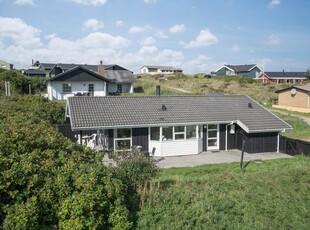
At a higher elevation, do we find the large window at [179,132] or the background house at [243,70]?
the background house at [243,70]

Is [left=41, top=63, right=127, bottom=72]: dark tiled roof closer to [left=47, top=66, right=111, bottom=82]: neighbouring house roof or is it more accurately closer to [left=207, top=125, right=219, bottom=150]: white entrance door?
[left=47, top=66, right=111, bottom=82]: neighbouring house roof

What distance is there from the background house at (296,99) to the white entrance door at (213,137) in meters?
21.9

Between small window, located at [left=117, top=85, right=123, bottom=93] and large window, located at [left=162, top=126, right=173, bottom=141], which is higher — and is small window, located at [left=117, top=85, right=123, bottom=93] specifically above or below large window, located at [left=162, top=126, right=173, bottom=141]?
above

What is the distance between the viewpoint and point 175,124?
63.5 feet

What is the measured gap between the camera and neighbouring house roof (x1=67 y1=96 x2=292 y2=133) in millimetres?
18625

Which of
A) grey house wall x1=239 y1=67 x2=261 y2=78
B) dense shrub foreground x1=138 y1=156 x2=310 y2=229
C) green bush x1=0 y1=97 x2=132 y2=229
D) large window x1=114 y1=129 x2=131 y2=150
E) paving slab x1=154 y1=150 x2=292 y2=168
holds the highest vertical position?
grey house wall x1=239 y1=67 x2=261 y2=78

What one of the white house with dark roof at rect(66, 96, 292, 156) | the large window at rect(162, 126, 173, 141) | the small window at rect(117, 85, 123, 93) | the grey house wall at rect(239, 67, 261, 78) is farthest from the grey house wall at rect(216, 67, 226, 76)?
the large window at rect(162, 126, 173, 141)

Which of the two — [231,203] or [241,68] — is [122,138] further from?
[241,68]

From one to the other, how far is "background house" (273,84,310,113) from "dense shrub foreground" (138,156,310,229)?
28.4 meters

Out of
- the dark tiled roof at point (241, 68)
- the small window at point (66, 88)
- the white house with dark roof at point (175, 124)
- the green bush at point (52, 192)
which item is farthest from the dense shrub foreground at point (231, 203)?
the dark tiled roof at point (241, 68)

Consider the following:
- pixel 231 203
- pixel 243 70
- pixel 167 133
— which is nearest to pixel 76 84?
pixel 167 133

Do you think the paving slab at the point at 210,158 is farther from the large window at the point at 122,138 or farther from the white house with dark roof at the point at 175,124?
the large window at the point at 122,138

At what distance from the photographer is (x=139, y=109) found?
20.2 m

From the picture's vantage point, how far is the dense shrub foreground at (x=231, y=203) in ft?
29.0
